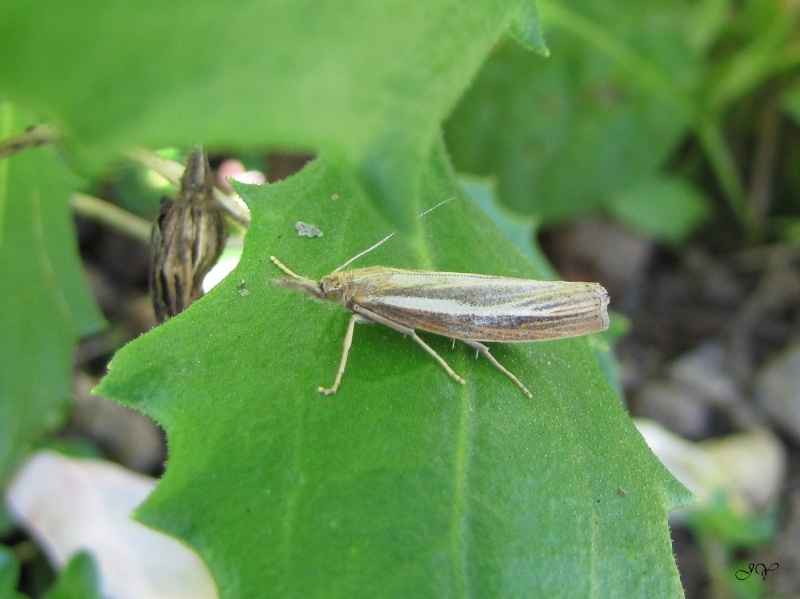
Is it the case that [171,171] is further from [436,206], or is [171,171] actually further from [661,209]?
[661,209]

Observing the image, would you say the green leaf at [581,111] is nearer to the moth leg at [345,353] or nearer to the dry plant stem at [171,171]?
the dry plant stem at [171,171]

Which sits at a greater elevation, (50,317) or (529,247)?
(50,317)

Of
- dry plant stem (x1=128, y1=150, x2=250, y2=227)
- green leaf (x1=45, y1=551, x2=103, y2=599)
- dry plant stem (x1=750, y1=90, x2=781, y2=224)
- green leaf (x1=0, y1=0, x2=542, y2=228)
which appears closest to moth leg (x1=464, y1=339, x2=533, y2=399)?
dry plant stem (x1=128, y1=150, x2=250, y2=227)

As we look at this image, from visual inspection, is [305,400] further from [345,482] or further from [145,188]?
[145,188]

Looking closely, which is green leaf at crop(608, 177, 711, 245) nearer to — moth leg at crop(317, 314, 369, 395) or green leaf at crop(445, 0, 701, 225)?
green leaf at crop(445, 0, 701, 225)

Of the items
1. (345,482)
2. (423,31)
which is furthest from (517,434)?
(423,31)
